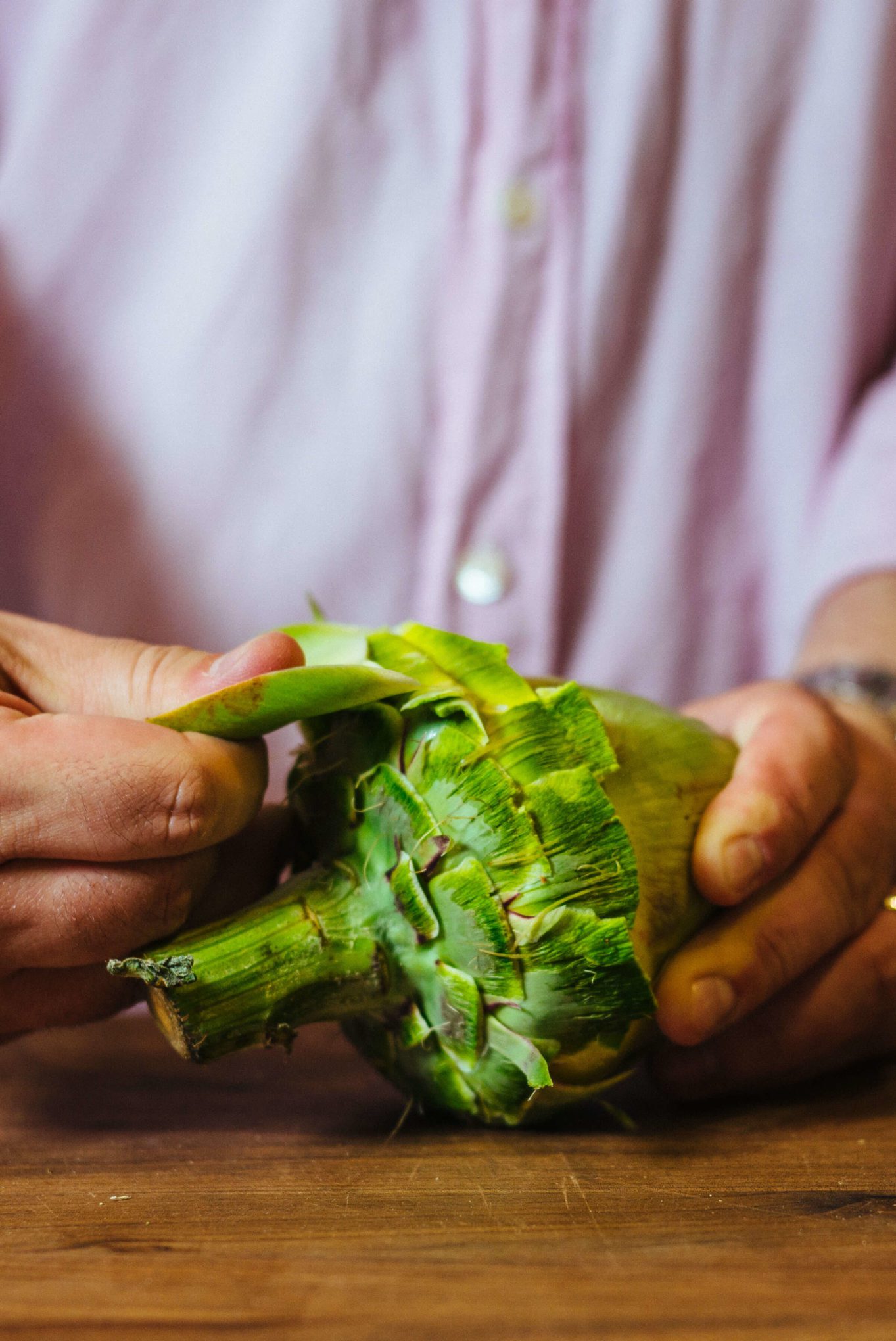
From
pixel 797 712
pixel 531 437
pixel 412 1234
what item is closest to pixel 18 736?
pixel 412 1234

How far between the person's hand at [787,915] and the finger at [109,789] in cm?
20

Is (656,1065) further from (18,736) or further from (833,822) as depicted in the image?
(18,736)

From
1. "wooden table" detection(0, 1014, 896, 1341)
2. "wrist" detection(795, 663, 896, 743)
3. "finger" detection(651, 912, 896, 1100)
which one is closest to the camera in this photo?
"wooden table" detection(0, 1014, 896, 1341)

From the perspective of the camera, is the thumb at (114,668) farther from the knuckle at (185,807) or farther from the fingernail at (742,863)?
the fingernail at (742,863)

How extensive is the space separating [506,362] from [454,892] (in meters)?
0.49

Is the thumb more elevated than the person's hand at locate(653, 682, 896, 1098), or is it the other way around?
the thumb

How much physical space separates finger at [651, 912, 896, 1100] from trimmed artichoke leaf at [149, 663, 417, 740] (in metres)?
0.22

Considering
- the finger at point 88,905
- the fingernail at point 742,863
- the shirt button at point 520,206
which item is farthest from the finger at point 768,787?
the shirt button at point 520,206

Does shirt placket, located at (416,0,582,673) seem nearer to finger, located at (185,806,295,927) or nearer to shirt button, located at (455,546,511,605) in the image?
shirt button, located at (455,546,511,605)

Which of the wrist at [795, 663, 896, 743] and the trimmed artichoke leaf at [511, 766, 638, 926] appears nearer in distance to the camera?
the trimmed artichoke leaf at [511, 766, 638, 926]

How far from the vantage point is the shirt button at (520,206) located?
32.9 inches

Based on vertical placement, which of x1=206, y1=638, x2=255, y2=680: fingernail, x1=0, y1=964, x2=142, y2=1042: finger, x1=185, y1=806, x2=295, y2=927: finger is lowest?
x1=0, y1=964, x2=142, y2=1042: finger

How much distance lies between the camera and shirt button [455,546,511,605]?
0.85 meters

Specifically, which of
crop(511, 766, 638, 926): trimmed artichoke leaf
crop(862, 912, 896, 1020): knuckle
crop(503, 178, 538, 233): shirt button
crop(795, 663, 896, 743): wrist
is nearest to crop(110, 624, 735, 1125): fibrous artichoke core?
crop(511, 766, 638, 926): trimmed artichoke leaf
